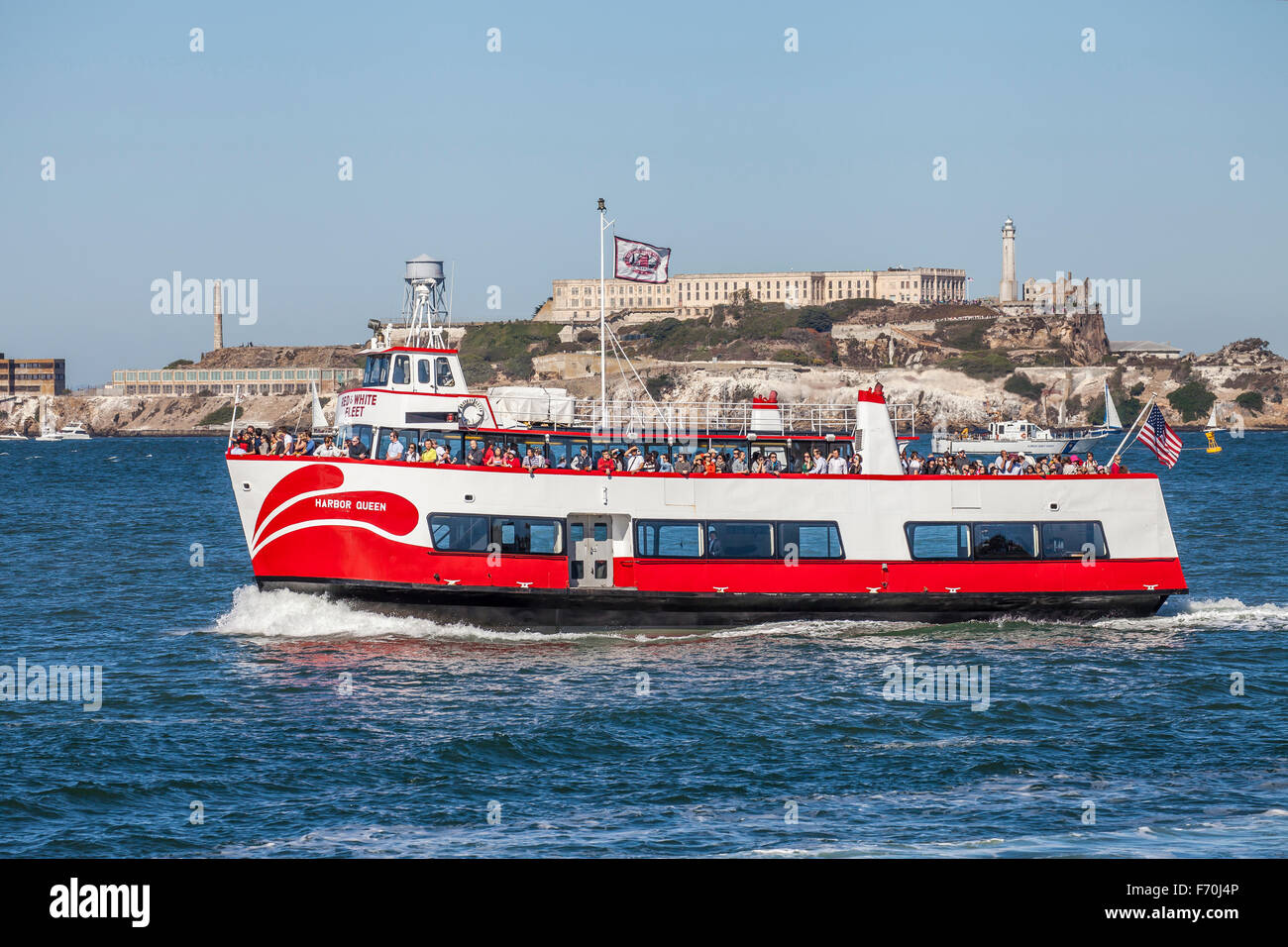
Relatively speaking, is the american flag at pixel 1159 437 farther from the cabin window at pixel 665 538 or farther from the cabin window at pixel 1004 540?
the cabin window at pixel 665 538

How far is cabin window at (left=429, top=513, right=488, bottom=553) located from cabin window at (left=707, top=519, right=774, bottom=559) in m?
5.36

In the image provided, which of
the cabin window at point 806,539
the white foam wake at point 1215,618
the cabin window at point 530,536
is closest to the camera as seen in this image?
the cabin window at point 530,536

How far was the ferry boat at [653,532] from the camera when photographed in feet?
94.5

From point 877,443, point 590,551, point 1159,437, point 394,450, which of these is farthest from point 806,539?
point 394,450

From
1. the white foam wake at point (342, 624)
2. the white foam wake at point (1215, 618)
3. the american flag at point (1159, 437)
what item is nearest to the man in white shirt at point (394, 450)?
the white foam wake at point (342, 624)

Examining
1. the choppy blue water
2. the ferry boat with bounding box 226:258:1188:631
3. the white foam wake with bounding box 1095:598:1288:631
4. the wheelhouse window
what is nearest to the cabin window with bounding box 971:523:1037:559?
the ferry boat with bounding box 226:258:1188:631

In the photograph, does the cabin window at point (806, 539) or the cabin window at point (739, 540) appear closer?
the cabin window at point (739, 540)

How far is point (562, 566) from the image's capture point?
29266 mm

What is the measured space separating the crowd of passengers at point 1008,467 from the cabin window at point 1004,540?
1290 millimetres

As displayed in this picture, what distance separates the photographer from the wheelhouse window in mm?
32078

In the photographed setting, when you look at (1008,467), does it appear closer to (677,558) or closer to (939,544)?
(939,544)

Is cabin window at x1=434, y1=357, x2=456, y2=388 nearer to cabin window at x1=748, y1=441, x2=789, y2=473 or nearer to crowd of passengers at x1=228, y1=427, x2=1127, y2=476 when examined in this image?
crowd of passengers at x1=228, y1=427, x2=1127, y2=476
